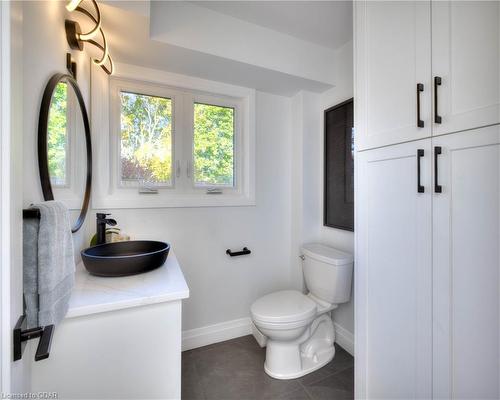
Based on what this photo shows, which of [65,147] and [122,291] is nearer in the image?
[122,291]

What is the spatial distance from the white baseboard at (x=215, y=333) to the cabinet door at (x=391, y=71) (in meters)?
1.68

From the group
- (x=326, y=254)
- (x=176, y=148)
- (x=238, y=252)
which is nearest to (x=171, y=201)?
(x=176, y=148)

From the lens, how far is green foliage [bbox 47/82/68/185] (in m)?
0.98

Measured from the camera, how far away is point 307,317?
1572 mm

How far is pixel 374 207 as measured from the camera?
45.9 inches

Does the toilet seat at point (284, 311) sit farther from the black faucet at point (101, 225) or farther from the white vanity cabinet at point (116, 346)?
the black faucet at point (101, 225)

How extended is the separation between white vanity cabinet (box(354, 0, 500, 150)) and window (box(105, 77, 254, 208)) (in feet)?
3.49

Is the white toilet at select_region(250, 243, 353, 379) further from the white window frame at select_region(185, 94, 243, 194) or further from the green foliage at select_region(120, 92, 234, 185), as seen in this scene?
the green foliage at select_region(120, 92, 234, 185)

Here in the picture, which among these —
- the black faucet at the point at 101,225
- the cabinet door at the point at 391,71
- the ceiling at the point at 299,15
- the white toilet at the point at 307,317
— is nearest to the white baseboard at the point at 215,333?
the white toilet at the point at 307,317

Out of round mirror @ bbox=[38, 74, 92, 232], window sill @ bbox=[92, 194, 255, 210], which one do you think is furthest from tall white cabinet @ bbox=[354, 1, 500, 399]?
round mirror @ bbox=[38, 74, 92, 232]

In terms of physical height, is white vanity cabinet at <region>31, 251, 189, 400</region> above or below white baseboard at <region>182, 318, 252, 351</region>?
above

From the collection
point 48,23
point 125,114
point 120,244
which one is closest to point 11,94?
point 48,23

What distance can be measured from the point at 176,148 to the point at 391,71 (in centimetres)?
144

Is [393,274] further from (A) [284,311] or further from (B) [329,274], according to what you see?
(A) [284,311]
